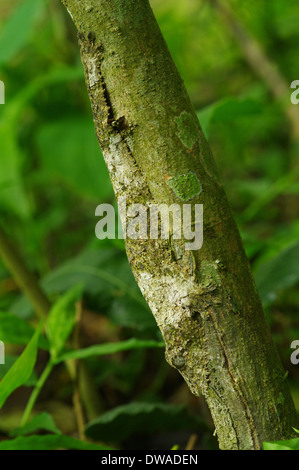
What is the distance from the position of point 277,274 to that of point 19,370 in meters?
0.57

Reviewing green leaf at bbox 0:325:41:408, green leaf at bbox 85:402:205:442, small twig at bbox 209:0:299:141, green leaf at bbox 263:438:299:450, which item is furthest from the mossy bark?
small twig at bbox 209:0:299:141

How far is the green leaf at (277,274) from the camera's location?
0.95 m

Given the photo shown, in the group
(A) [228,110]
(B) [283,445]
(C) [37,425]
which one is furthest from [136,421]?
(A) [228,110]

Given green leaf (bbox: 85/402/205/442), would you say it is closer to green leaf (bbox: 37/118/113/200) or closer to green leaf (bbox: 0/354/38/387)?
green leaf (bbox: 0/354/38/387)

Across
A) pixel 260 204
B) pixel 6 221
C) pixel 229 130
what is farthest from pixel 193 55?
pixel 260 204

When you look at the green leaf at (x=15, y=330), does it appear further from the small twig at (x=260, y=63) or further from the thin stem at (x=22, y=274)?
the small twig at (x=260, y=63)

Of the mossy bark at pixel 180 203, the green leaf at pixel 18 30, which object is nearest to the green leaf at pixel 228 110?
the mossy bark at pixel 180 203

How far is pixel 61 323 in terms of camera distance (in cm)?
91

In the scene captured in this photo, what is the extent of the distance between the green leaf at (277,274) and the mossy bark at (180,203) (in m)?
0.37

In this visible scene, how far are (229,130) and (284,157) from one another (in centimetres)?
33

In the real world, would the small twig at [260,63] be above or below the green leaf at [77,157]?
above

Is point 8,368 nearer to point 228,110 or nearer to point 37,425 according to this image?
point 37,425

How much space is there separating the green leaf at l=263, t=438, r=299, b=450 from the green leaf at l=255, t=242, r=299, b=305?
41 centimetres

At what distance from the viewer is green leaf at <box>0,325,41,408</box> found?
2.21 feet
